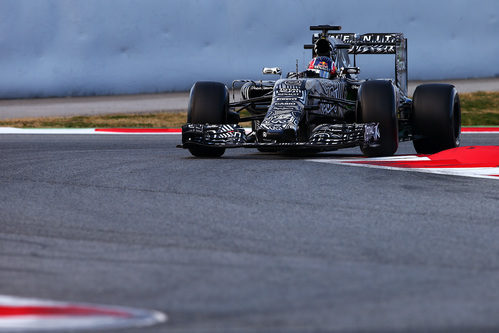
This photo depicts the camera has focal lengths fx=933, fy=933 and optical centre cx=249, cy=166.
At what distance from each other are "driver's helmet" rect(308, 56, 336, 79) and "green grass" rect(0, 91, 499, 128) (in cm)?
863

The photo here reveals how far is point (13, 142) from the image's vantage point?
547 inches

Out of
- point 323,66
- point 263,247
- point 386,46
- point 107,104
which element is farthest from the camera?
point 107,104

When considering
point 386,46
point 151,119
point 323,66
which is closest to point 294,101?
point 323,66

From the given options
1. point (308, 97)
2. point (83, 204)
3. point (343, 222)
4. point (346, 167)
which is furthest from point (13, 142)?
point (343, 222)

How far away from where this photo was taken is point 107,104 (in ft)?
79.5

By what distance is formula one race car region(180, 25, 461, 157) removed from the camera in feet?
31.4

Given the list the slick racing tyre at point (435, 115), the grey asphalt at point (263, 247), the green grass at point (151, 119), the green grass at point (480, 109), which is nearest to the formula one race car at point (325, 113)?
the slick racing tyre at point (435, 115)

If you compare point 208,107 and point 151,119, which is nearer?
point 208,107

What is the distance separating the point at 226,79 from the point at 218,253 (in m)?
19.4

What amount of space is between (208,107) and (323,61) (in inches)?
61.9

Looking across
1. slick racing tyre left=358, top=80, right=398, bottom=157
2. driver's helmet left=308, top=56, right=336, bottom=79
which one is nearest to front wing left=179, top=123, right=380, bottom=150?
slick racing tyre left=358, top=80, right=398, bottom=157

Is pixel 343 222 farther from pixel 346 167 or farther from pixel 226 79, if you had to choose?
pixel 226 79

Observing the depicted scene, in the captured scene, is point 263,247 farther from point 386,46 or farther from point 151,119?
point 151,119

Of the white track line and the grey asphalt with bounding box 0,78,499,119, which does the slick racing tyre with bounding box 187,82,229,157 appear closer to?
the white track line
